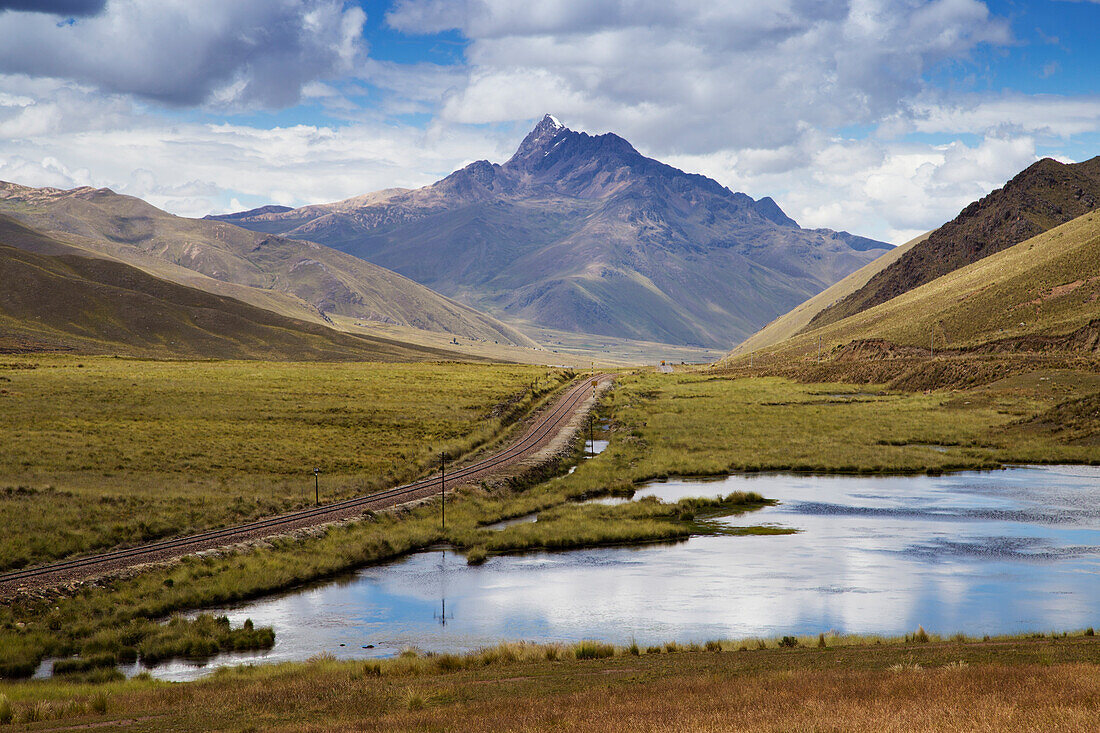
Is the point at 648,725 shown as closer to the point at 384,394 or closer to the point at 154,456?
the point at 154,456

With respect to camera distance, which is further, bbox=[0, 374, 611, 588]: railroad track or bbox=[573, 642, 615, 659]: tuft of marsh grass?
bbox=[0, 374, 611, 588]: railroad track

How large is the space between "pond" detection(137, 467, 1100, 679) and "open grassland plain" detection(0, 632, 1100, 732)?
3977 millimetres

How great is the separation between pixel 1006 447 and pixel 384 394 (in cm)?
6752

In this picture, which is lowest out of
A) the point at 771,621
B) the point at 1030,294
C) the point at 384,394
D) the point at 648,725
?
the point at 771,621

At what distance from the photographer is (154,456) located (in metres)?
58.5

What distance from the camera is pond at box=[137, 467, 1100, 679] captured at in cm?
2934

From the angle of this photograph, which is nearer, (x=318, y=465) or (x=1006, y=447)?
(x=318, y=465)

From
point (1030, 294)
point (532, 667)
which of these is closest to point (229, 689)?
point (532, 667)

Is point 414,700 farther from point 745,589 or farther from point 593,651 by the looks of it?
point 745,589

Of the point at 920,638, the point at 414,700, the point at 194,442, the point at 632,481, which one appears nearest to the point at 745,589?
the point at 920,638

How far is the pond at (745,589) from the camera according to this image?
29344mm

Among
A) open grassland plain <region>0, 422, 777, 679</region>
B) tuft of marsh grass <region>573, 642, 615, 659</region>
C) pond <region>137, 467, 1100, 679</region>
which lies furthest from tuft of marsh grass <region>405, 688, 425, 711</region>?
open grassland plain <region>0, 422, 777, 679</region>

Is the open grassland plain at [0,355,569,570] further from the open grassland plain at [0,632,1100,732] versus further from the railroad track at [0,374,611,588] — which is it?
the open grassland plain at [0,632,1100,732]

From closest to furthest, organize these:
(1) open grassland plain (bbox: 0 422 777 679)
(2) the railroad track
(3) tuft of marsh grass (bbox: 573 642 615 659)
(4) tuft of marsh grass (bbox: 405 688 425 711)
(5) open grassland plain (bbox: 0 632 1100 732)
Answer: (5) open grassland plain (bbox: 0 632 1100 732) → (4) tuft of marsh grass (bbox: 405 688 425 711) → (3) tuft of marsh grass (bbox: 573 642 615 659) → (1) open grassland plain (bbox: 0 422 777 679) → (2) the railroad track
